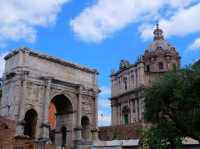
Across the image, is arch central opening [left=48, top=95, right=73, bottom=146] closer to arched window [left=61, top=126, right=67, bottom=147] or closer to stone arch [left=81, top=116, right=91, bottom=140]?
arched window [left=61, top=126, right=67, bottom=147]

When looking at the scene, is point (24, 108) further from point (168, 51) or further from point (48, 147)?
point (168, 51)

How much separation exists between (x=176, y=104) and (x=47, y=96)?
1788 cm

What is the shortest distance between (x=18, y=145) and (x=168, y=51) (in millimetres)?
39091

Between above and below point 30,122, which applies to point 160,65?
above

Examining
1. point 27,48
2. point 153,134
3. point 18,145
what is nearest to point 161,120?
point 153,134

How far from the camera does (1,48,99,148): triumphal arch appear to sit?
3275cm

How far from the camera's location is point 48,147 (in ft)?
89.2

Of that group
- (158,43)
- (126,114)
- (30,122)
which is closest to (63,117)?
(30,122)

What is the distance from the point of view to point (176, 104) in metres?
19.9

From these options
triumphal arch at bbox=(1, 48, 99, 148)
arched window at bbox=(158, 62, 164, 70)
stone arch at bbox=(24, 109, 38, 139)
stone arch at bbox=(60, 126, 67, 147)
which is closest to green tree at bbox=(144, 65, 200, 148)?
triumphal arch at bbox=(1, 48, 99, 148)

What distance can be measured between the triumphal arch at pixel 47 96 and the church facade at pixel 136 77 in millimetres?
7678

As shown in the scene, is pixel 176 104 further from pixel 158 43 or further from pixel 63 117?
pixel 158 43

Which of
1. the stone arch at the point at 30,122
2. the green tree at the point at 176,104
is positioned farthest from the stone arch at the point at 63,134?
the green tree at the point at 176,104

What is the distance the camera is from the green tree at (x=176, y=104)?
18969 millimetres
